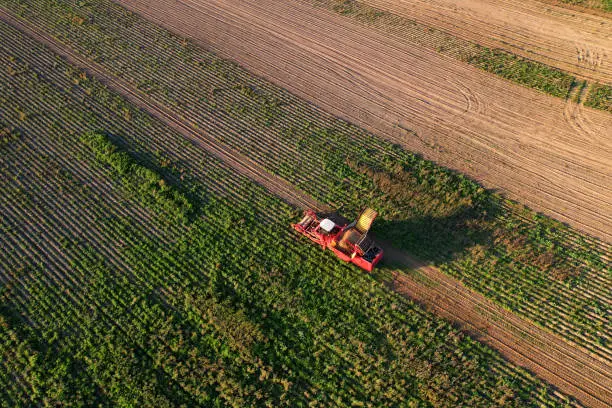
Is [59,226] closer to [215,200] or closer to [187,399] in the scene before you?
[215,200]

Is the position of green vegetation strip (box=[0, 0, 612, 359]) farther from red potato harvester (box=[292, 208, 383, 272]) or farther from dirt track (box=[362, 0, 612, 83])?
dirt track (box=[362, 0, 612, 83])

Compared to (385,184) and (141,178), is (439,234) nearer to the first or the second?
(385,184)

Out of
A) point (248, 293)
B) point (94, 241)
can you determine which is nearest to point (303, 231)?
point (248, 293)

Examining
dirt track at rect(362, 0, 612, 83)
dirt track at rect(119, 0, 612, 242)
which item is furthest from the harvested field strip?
dirt track at rect(119, 0, 612, 242)

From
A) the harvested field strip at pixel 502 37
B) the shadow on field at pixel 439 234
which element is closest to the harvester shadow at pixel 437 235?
the shadow on field at pixel 439 234

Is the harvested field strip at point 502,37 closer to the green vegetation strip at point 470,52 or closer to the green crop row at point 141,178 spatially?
the green vegetation strip at point 470,52

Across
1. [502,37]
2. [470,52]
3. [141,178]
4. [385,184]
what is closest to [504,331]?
[385,184]
